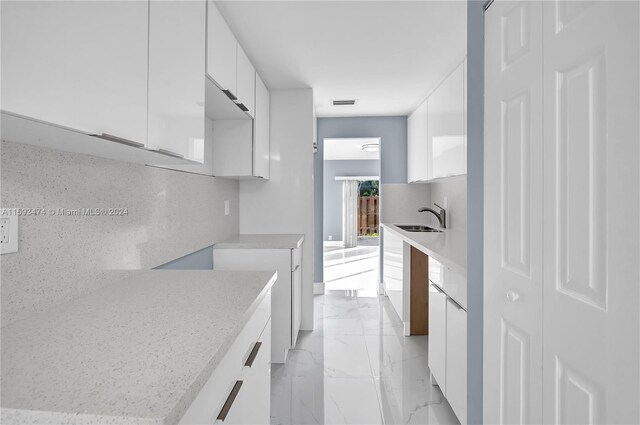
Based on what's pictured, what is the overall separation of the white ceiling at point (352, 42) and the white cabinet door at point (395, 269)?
5.07 ft

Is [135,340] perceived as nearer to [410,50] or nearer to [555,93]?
[555,93]

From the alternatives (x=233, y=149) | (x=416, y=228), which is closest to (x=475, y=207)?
(x=233, y=149)

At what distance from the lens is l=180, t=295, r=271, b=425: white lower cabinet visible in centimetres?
71

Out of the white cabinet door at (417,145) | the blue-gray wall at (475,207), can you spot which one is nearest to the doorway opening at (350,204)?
the white cabinet door at (417,145)

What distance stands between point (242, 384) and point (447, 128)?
253 cm

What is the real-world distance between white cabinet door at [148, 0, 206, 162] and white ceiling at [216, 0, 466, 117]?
50cm

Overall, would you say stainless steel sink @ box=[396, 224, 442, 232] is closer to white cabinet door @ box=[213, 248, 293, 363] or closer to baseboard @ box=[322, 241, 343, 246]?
white cabinet door @ box=[213, 248, 293, 363]

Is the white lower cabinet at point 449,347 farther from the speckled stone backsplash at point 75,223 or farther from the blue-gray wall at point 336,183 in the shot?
the blue-gray wall at point 336,183

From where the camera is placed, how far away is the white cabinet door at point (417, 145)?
342 cm

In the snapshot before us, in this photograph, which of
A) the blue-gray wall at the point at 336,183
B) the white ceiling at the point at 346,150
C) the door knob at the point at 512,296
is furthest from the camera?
the blue-gray wall at the point at 336,183

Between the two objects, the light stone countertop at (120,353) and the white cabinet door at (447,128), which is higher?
the white cabinet door at (447,128)

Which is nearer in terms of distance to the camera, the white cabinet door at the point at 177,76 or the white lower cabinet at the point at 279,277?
the white cabinet door at the point at 177,76

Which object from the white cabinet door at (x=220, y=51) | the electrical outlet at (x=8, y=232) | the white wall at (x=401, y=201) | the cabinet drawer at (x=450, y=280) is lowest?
the cabinet drawer at (x=450, y=280)

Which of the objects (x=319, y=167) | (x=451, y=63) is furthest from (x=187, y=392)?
(x=319, y=167)
